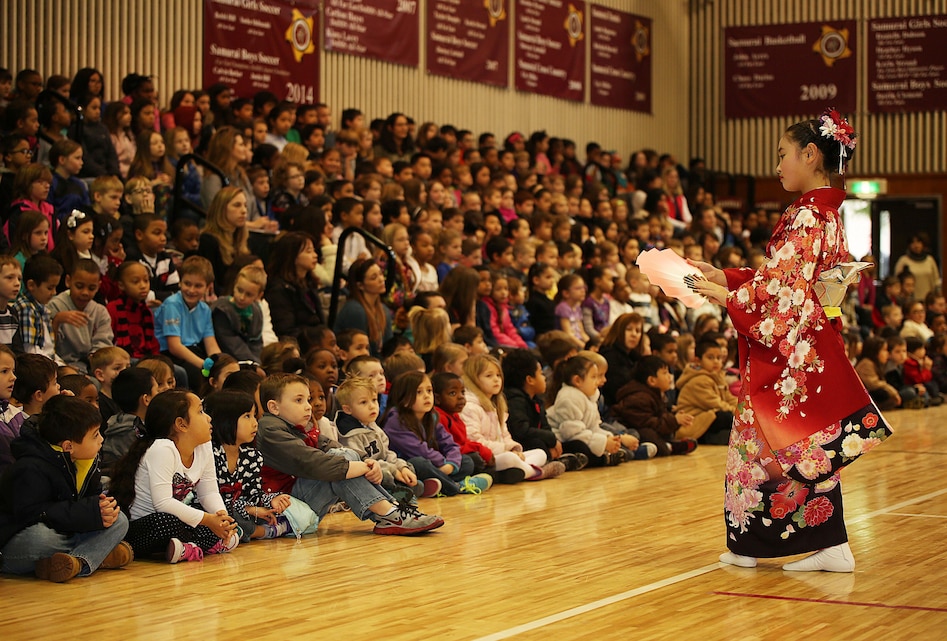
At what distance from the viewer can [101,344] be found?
663cm

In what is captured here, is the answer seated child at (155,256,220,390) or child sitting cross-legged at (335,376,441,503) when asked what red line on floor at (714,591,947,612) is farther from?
seated child at (155,256,220,390)

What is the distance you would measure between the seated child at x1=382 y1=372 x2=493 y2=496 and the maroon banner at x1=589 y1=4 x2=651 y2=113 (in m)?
10.5

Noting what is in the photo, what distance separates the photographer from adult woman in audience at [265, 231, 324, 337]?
770 cm

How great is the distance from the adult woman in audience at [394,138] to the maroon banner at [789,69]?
24.3 feet

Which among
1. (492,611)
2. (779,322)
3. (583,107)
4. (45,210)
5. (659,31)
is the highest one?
(659,31)

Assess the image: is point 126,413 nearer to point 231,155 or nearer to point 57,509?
point 57,509

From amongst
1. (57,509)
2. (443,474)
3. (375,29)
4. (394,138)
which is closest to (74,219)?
(443,474)

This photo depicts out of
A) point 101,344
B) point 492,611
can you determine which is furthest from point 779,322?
point 101,344

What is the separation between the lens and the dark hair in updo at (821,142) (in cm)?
441

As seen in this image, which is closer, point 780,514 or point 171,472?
point 780,514

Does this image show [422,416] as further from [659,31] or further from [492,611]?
[659,31]

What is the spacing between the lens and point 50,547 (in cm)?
434

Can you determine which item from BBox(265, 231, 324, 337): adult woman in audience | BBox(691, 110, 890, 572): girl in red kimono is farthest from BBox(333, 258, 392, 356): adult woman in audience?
BBox(691, 110, 890, 572): girl in red kimono

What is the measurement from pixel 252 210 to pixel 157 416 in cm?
450
